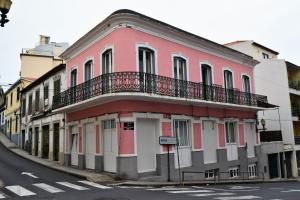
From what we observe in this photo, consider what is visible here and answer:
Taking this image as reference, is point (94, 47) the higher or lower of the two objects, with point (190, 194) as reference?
higher

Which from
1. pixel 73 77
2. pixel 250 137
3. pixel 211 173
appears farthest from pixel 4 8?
pixel 250 137

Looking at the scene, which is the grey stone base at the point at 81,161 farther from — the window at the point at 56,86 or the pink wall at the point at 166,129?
the window at the point at 56,86

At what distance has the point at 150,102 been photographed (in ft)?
45.6

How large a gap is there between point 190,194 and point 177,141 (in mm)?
4909

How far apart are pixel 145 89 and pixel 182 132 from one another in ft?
11.8

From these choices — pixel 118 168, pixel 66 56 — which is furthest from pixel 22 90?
pixel 118 168

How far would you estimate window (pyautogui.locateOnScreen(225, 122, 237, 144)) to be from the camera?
18641mm

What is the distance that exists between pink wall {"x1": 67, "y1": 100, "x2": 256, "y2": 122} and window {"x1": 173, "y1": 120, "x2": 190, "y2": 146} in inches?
21.1

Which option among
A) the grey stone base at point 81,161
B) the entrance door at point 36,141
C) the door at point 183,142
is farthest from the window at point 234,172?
the entrance door at point 36,141

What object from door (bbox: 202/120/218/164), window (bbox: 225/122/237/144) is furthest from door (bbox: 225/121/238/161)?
door (bbox: 202/120/218/164)

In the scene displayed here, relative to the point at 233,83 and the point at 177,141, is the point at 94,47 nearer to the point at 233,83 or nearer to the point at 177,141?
the point at 177,141

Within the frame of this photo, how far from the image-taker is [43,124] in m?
22.1

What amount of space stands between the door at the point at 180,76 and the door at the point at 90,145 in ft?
15.6

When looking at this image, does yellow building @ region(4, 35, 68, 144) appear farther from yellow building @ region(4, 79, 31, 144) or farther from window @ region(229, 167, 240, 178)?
window @ region(229, 167, 240, 178)
